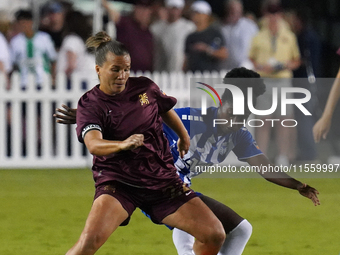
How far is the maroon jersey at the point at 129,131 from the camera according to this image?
181 inches

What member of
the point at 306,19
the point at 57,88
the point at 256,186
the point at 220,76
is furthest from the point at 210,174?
the point at 306,19

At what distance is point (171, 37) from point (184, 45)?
0.30m

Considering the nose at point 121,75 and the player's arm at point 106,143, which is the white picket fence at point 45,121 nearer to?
the nose at point 121,75

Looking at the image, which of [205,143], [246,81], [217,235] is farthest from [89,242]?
[246,81]

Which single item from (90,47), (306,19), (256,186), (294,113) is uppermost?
(306,19)

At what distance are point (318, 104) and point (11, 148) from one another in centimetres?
536

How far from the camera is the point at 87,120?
449 centimetres

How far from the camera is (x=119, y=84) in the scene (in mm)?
4598

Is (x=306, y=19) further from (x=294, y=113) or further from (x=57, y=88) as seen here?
(x=57, y=88)

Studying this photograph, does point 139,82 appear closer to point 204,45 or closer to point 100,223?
point 100,223

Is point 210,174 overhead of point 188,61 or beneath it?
beneath

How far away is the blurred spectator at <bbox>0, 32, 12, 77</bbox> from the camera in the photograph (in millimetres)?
11648

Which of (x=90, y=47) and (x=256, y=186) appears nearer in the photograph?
(x=90, y=47)

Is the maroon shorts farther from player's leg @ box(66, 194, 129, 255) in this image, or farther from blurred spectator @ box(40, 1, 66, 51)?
blurred spectator @ box(40, 1, 66, 51)
